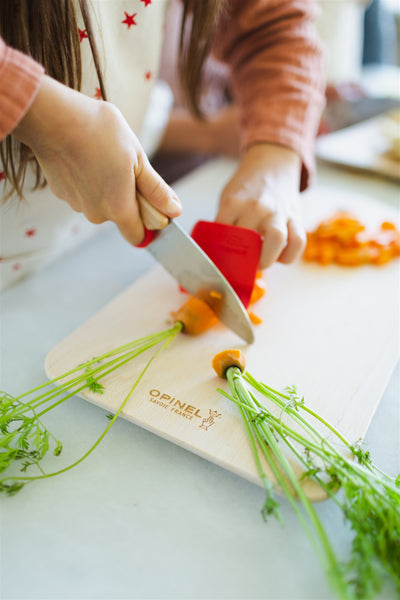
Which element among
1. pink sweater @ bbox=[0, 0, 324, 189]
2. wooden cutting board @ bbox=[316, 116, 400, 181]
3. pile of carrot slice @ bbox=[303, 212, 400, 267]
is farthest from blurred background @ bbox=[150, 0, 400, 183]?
pile of carrot slice @ bbox=[303, 212, 400, 267]

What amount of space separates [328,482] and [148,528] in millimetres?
236

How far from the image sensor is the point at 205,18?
93 centimetres

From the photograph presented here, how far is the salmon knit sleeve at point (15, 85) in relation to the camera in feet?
1.77

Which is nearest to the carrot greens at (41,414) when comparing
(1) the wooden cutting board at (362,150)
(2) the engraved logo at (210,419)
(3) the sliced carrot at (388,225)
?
(2) the engraved logo at (210,419)

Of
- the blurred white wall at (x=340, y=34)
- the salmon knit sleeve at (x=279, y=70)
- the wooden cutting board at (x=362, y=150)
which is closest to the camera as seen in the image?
the salmon knit sleeve at (x=279, y=70)

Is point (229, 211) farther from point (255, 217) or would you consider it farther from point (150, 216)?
point (150, 216)

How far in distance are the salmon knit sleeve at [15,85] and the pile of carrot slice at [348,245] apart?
0.71 meters

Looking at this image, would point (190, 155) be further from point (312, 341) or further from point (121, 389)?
point (121, 389)

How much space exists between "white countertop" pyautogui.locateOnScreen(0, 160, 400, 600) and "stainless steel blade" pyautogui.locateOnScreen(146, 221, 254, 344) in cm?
24

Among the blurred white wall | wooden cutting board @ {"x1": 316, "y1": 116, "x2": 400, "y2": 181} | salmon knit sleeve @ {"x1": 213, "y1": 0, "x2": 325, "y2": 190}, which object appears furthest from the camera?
the blurred white wall

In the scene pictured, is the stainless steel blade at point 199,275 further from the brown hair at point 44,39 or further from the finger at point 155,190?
the brown hair at point 44,39

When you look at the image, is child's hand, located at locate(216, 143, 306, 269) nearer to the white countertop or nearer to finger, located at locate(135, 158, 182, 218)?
finger, located at locate(135, 158, 182, 218)

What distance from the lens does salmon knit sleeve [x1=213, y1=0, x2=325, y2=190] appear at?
1.03 metres

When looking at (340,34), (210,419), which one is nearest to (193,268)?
(210,419)
